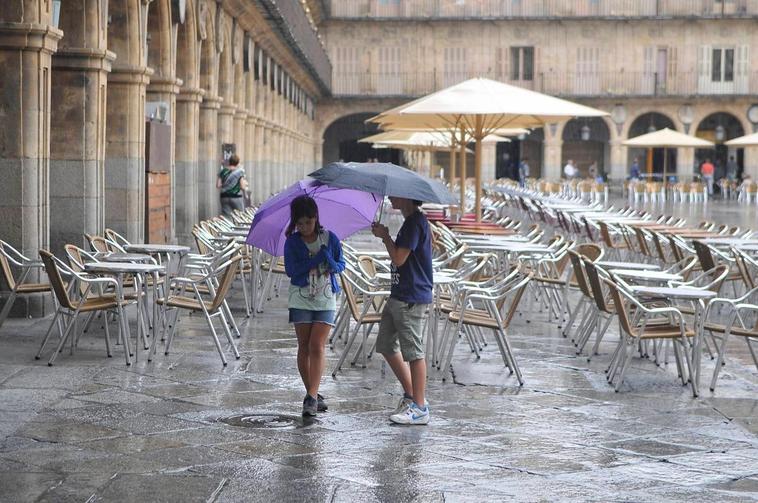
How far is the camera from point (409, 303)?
23.7 feet

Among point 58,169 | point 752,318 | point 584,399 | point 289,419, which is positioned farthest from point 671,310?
point 58,169

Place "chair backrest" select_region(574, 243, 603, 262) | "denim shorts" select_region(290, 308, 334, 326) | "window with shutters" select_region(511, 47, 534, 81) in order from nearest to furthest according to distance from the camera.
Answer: "denim shorts" select_region(290, 308, 334, 326) < "chair backrest" select_region(574, 243, 603, 262) < "window with shutters" select_region(511, 47, 534, 81)

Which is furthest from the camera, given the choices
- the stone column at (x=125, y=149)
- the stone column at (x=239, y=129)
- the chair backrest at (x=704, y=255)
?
the stone column at (x=239, y=129)

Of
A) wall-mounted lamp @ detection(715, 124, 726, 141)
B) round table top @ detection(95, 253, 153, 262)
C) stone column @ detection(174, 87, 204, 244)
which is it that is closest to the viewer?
round table top @ detection(95, 253, 153, 262)

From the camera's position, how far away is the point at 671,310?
27.3ft

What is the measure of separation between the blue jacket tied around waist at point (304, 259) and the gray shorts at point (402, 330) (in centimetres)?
33

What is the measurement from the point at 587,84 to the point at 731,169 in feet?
23.4

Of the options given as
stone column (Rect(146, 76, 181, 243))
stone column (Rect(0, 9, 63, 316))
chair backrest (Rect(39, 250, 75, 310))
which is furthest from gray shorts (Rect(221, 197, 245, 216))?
chair backrest (Rect(39, 250, 75, 310))

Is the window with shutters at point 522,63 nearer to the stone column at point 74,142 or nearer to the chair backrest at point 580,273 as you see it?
the stone column at point 74,142

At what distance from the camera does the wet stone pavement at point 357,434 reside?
5.78 metres

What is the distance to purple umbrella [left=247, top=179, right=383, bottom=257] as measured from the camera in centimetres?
788

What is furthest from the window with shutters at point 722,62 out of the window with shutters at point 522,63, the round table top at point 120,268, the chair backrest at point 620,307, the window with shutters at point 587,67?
the round table top at point 120,268

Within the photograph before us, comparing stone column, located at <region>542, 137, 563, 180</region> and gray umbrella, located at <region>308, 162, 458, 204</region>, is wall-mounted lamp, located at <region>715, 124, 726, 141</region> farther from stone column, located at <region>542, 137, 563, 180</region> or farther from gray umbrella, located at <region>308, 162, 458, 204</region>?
gray umbrella, located at <region>308, 162, 458, 204</region>

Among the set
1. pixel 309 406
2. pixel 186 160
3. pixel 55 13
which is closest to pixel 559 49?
pixel 186 160
